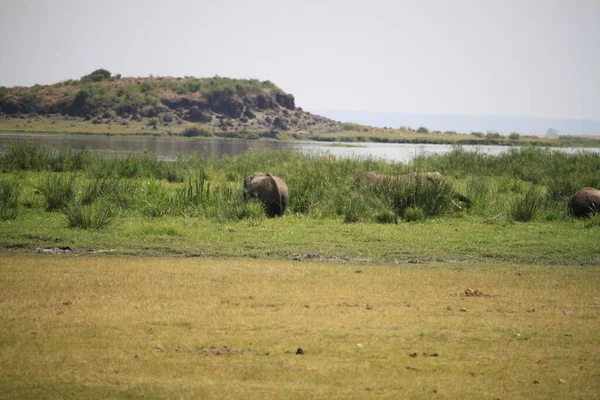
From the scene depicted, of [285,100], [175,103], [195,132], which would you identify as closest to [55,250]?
[195,132]

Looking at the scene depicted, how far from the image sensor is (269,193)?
16.5m

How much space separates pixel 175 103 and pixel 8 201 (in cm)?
8718

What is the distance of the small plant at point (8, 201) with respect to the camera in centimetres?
1452

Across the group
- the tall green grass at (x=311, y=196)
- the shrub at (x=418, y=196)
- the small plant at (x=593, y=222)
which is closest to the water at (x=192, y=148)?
the tall green grass at (x=311, y=196)

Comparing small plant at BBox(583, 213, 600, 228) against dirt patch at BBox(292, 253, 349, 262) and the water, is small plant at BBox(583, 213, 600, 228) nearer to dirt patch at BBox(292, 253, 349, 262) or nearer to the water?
dirt patch at BBox(292, 253, 349, 262)

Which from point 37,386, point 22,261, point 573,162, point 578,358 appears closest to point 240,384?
point 37,386

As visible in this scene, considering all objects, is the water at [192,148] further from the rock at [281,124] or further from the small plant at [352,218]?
the rock at [281,124]

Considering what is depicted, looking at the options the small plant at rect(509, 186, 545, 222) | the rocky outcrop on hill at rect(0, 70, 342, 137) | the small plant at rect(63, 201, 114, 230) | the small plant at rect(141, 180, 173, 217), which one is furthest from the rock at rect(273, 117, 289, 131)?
the small plant at rect(63, 201, 114, 230)

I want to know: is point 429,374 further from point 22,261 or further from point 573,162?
point 573,162

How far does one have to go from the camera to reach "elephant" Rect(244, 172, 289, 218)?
54.2 ft

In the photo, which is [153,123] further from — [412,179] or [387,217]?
[387,217]

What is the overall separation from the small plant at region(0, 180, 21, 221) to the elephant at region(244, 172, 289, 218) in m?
5.08

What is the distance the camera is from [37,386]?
557 centimetres

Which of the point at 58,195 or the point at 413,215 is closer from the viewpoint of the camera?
the point at 58,195
